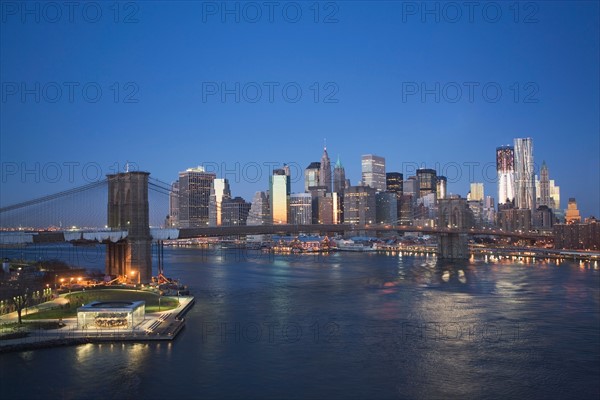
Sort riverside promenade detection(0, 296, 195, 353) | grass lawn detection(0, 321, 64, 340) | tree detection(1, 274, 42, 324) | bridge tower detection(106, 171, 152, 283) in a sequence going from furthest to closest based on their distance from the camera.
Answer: bridge tower detection(106, 171, 152, 283) < tree detection(1, 274, 42, 324) < grass lawn detection(0, 321, 64, 340) < riverside promenade detection(0, 296, 195, 353)

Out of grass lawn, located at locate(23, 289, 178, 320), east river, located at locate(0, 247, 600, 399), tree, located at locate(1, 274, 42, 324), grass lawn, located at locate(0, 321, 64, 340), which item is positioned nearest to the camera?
east river, located at locate(0, 247, 600, 399)

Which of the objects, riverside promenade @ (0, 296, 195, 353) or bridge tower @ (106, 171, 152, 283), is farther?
bridge tower @ (106, 171, 152, 283)

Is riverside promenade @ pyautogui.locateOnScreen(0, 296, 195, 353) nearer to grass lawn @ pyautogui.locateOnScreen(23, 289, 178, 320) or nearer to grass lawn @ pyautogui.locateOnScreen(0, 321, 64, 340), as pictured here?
grass lawn @ pyautogui.locateOnScreen(0, 321, 64, 340)

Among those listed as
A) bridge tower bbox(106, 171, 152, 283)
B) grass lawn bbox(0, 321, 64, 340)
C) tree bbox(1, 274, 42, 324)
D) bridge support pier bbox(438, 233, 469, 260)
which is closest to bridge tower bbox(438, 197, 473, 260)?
bridge support pier bbox(438, 233, 469, 260)

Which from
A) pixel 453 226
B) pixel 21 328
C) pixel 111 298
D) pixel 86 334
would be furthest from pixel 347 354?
pixel 453 226

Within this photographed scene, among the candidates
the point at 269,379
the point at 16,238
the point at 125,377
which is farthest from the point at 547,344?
the point at 16,238

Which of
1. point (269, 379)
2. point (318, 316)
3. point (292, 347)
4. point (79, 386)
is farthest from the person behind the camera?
point (318, 316)

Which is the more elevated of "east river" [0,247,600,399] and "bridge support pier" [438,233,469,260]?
"bridge support pier" [438,233,469,260]

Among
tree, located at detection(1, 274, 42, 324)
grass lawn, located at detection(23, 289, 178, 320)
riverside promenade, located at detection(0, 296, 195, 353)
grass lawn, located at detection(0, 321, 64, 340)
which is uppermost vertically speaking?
tree, located at detection(1, 274, 42, 324)

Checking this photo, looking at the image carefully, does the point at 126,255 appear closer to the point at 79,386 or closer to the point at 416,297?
the point at 416,297
